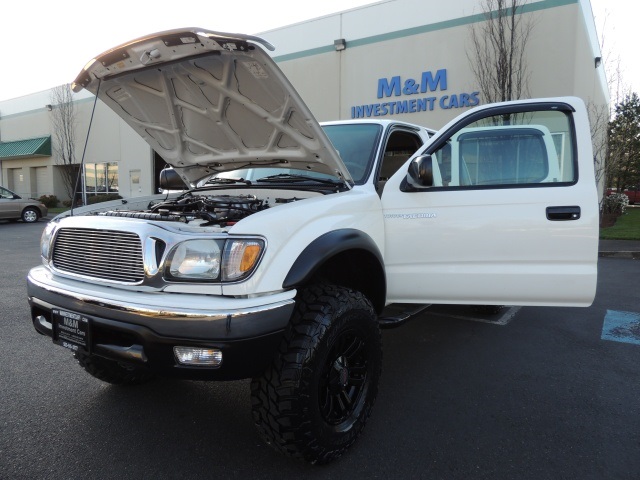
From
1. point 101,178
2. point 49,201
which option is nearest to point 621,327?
point 101,178

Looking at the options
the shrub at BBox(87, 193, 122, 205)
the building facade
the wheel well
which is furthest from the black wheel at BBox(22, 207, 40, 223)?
the wheel well

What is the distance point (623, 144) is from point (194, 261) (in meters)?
20.8

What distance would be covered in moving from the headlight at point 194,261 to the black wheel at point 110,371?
1.20 m

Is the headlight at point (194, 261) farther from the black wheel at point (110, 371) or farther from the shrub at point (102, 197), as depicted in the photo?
the shrub at point (102, 197)

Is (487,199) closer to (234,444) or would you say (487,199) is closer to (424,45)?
(234,444)

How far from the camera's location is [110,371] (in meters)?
3.10

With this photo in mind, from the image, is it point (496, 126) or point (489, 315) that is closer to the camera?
point (496, 126)

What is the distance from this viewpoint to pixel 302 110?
271 cm

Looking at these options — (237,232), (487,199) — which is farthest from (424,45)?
(237,232)

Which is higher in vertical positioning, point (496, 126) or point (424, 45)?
point (424, 45)

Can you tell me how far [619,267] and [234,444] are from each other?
8103mm

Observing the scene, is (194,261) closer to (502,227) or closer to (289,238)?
(289,238)

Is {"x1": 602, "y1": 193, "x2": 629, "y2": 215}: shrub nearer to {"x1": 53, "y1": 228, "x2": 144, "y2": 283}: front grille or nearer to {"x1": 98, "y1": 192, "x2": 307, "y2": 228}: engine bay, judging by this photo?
{"x1": 98, "y1": 192, "x2": 307, "y2": 228}: engine bay

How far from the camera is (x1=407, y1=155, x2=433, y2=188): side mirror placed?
293 cm
